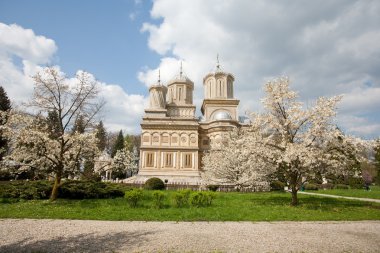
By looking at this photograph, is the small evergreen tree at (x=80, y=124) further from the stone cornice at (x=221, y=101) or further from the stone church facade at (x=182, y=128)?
the stone cornice at (x=221, y=101)

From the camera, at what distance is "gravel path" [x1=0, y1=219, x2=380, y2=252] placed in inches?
253

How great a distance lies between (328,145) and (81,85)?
48.6ft

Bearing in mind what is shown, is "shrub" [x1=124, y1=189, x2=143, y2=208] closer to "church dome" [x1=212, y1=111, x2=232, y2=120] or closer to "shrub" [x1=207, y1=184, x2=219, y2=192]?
"shrub" [x1=207, y1=184, x2=219, y2=192]

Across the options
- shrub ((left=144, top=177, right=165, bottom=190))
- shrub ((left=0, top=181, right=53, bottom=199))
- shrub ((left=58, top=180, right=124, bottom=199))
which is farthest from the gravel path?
shrub ((left=144, top=177, right=165, bottom=190))

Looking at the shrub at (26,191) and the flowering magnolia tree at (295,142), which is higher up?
the flowering magnolia tree at (295,142)

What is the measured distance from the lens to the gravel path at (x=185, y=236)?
21.1 feet

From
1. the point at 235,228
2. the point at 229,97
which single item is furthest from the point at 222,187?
the point at 229,97

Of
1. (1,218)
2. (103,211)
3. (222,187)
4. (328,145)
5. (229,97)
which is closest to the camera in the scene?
(1,218)

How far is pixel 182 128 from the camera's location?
127ft

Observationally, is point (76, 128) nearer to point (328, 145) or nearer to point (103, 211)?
point (103, 211)

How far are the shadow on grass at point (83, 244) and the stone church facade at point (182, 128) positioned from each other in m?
26.6

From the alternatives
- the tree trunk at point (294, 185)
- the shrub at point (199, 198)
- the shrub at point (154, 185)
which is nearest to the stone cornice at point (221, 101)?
the shrub at point (154, 185)

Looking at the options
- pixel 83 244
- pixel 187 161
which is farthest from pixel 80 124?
pixel 187 161

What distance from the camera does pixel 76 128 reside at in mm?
16562
